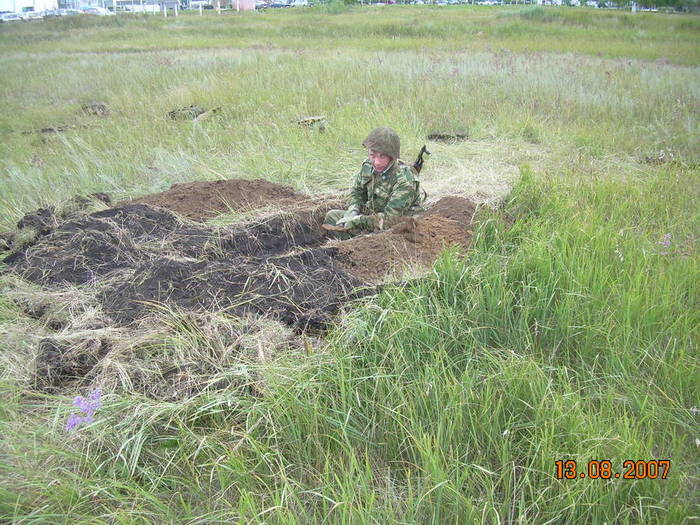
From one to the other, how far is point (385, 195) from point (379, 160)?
33 centimetres

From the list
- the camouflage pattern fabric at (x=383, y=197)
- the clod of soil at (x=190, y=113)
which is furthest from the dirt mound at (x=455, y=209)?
the clod of soil at (x=190, y=113)

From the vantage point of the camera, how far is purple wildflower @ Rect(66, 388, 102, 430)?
2.46 m

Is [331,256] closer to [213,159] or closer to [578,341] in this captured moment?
[578,341]

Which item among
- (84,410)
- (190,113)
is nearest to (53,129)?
(190,113)

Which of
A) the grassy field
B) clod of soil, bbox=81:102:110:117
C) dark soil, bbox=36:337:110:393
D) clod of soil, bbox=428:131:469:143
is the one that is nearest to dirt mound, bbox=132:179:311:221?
the grassy field

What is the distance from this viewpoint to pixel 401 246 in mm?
3998

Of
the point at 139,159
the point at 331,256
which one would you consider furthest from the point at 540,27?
the point at 331,256

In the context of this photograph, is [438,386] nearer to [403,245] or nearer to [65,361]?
[403,245]

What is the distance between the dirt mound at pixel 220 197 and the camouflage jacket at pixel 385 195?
62 cm

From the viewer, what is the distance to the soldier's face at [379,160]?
15.2ft

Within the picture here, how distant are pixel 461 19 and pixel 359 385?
2838 centimetres

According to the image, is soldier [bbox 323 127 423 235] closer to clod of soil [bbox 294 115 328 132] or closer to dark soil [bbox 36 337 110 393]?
dark soil [bbox 36 337 110 393]

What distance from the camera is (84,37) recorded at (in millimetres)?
27172
